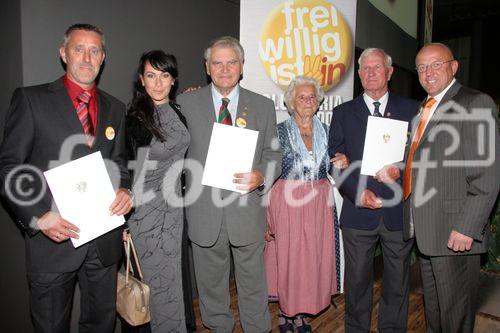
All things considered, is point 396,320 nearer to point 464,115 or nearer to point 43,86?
point 464,115

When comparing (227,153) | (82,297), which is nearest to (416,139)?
(227,153)

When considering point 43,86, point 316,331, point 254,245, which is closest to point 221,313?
point 254,245

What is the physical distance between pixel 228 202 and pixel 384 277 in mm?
1283

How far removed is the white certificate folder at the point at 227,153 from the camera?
2.33m

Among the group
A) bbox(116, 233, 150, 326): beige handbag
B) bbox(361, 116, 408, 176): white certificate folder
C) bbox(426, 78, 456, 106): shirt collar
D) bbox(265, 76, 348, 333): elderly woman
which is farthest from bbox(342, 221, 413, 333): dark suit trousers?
bbox(116, 233, 150, 326): beige handbag

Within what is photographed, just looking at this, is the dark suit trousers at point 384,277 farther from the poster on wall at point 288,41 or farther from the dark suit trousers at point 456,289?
the poster on wall at point 288,41

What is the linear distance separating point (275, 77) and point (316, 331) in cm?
224

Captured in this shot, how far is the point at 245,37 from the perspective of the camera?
340 cm

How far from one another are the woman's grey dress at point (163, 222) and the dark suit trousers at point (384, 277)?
1221mm

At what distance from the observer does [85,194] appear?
6.20 ft

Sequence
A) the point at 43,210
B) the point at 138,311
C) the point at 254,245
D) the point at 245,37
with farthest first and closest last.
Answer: the point at 245,37 < the point at 254,245 < the point at 138,311 < the point at 43,210

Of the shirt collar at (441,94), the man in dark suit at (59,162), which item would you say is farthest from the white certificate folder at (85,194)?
the shirt collar at (441,94)

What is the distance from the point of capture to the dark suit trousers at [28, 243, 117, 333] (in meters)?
1.91

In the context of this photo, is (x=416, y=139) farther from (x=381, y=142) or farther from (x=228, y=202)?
(x=228, y=202)
